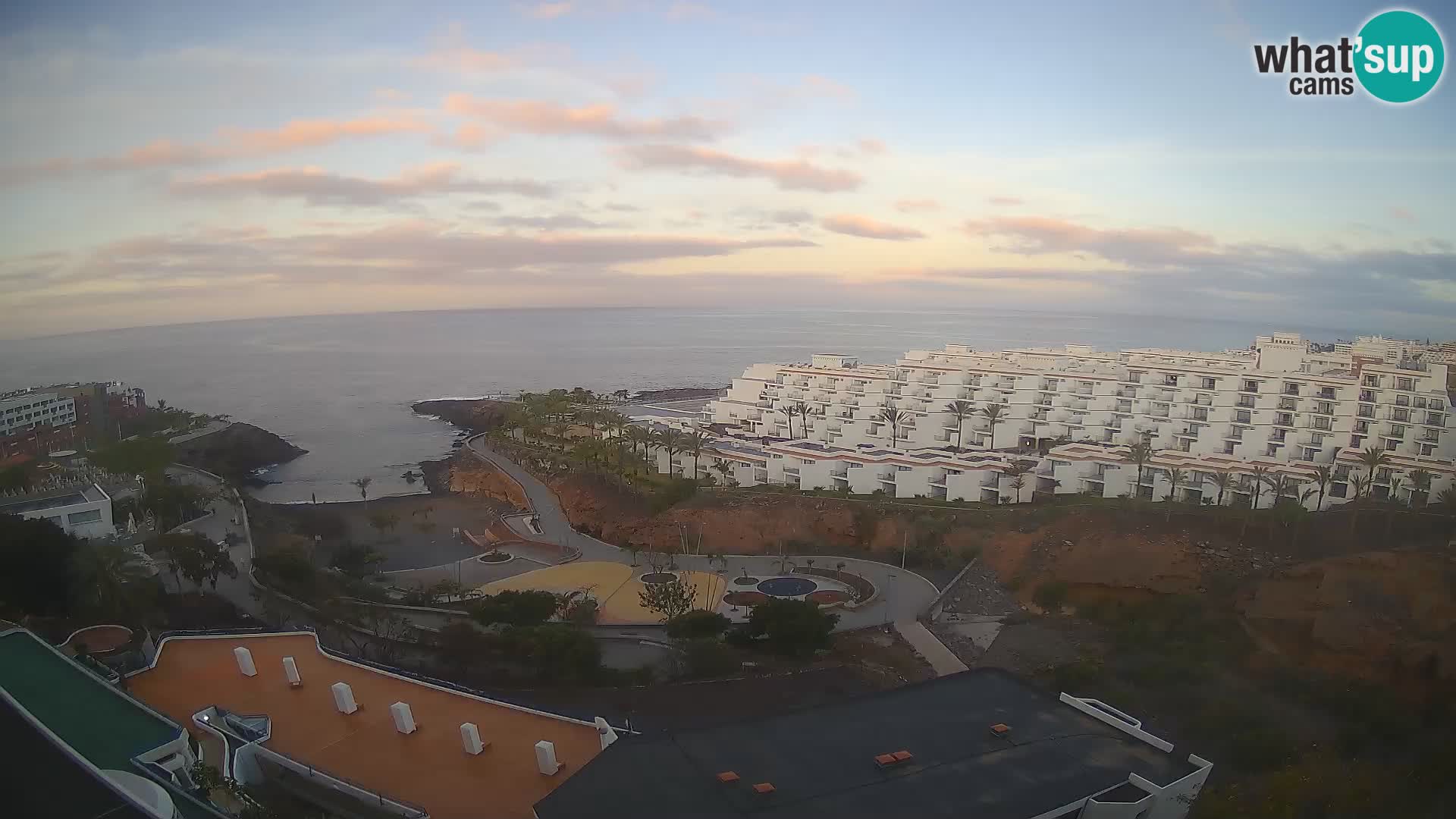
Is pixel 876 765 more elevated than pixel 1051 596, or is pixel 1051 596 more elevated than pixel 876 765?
pixel 876 765

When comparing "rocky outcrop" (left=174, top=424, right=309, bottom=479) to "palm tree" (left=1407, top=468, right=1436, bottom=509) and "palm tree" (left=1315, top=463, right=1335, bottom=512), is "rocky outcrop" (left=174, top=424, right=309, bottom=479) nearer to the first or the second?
"palm tree" (left=1315, top=463, right=1335, bottom=512)

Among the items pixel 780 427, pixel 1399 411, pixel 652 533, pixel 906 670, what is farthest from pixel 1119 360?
pixel 906 670

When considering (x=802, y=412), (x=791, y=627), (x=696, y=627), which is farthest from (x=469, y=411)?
(x=791, y=627)

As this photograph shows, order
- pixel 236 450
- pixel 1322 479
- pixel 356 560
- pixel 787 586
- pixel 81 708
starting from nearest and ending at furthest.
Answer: pixel 81 708 < pixel 787 586 < pixel 1322 479 < pixel 356 560 < pixel 236 450

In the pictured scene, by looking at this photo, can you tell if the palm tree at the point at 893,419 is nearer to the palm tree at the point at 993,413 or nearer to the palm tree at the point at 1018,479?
the palm tree at the point at 993,413

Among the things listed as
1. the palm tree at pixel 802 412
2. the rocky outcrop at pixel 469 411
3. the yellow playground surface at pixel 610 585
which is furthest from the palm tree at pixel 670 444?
the rocky outcrop at pixel 469 411

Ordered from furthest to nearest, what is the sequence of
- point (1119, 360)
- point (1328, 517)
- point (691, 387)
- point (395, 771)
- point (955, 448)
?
point (691, 387) < point (1119, 360) < point (955, 448) < point (1328, 517) < point (395, 771)

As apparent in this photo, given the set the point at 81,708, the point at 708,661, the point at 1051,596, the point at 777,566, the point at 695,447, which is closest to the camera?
the point at 81,708

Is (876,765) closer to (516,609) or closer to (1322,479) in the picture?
(516,609)

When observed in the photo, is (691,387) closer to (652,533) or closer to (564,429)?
(564,429)
